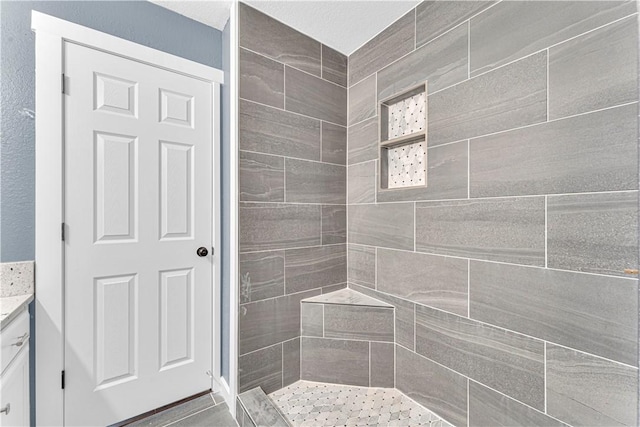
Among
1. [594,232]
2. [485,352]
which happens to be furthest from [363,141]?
[485,352]

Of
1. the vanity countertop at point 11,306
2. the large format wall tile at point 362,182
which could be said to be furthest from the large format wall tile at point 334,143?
the vanity countertop at point 11,306

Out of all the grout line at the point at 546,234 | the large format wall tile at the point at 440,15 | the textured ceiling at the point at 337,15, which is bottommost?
the grout line at the point at 546,234

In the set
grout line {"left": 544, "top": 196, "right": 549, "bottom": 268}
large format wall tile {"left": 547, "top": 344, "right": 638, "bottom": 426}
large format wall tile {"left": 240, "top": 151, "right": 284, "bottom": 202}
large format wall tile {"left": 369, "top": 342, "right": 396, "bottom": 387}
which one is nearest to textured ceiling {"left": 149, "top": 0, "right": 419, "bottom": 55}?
large format wall tile {"left": 240, "top": 151, "right": 284, "bottom": 202}

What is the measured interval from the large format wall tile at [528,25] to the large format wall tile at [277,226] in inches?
48.0

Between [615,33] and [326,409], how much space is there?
80.1 inches

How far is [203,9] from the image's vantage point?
1.63m

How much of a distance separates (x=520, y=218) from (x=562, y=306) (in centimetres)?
36

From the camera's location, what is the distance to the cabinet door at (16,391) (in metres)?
0.99

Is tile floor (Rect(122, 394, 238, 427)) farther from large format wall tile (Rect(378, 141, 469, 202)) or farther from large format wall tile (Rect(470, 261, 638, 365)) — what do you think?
large format wall tile (Rect(378, 141, 469, 202))

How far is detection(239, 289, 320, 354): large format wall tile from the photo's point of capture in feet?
5.13

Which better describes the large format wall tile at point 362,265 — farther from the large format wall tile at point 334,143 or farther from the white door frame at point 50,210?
the white door frame at point 50,210

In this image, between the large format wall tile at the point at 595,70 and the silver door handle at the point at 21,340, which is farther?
the silver door handle at the point at 21,340

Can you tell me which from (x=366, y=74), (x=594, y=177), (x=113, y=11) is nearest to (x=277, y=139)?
(x=366, y=74)

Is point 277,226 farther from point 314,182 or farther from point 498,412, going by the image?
point 498,412
